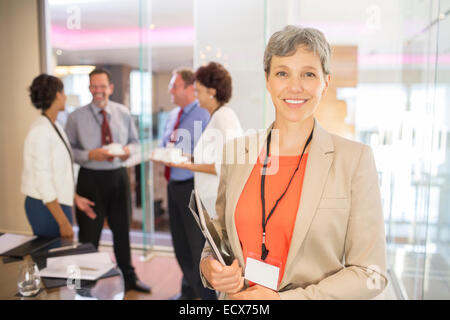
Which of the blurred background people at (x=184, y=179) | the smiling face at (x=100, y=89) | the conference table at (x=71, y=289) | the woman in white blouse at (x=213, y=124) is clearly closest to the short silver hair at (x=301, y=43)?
the woman in white blouse at (x=213, y=124)

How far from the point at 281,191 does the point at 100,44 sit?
230 centimetres

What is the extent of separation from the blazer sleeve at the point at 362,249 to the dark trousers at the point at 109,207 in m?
1.94

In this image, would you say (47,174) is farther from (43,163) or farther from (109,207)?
(109,207)

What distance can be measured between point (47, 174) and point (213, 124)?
3.42ft

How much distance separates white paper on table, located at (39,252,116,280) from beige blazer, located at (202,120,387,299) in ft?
2.76

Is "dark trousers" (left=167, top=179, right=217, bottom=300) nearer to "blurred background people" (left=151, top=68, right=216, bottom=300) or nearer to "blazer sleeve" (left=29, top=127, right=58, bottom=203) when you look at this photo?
"blurred background people" (left=151, top=68, right=216, bottom=300)

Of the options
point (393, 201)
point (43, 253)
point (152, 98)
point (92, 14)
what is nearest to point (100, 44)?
point (92, 14)

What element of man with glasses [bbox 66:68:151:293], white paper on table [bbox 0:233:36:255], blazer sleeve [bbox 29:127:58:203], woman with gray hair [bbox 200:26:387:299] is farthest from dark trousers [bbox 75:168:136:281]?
woman with gray hair [bbox 200:26:387:299]

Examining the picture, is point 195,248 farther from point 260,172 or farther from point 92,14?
point 92,14

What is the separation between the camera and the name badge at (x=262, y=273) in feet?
3.51

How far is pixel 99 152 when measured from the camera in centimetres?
260

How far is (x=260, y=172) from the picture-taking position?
1.14 meters

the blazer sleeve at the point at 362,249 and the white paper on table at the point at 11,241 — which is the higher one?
the blazer sleeve at the point at 362,249

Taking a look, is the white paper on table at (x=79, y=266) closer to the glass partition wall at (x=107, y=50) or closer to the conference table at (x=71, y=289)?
the conference table at (x=71, y=289)
